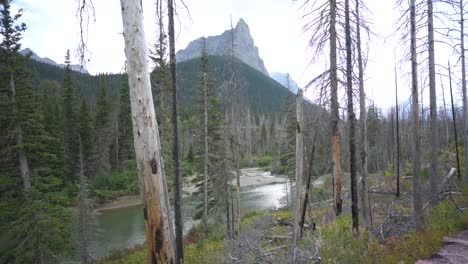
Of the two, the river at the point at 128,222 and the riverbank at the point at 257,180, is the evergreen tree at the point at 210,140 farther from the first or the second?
the riverbank at the point at 257,180

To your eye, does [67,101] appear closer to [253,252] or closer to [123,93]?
[123,93]

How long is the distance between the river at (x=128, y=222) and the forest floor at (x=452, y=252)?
49.5 ft

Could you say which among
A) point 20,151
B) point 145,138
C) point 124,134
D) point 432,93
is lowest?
point 20,151

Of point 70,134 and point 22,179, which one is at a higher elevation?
point 70,134

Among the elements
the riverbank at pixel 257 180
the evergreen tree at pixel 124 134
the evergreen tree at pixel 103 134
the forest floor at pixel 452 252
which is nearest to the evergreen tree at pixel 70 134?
the evergreen tree at pixel 103 134

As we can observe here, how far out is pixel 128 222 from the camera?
23.3 metres

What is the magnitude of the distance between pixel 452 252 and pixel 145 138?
619cm

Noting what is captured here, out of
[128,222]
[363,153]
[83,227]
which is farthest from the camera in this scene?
[128,222]

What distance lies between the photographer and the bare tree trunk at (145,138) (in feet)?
11.0

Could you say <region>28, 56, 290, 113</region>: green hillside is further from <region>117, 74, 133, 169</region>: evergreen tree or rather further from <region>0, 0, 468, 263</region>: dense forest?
<region>0, 0, 468, 263</region>: dense forest

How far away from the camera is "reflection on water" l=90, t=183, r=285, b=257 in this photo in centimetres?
1809

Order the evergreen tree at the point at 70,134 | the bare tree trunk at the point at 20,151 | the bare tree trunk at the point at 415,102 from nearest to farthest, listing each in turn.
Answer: the bare tree trunk at the point at 415,102
the bare tree trunk at the point at 20,151
the evergreen tree at the point at 70,134

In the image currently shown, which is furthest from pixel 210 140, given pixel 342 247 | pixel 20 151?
pixel 342 247

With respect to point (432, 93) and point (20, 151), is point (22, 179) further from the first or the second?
point (432, 93)
